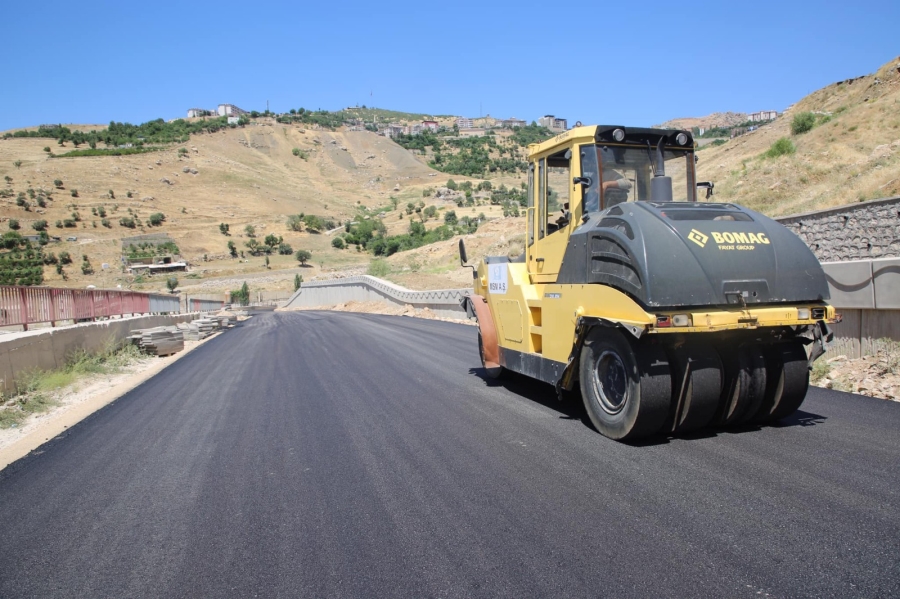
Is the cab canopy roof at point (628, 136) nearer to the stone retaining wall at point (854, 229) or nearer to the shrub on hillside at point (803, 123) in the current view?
the stone retaining wall at point (854, 229)

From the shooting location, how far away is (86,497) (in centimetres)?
502

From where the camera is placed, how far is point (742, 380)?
5715mm

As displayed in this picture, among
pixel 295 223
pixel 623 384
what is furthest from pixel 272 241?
pixel 623 384

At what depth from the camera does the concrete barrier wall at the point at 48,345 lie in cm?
902

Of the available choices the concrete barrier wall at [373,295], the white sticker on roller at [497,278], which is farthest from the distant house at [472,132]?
the white sticker on roller at [497,278]

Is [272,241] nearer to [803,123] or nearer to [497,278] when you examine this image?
[803,123]

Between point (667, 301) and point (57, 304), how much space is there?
14.8m

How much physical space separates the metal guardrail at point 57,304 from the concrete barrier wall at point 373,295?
451 inches

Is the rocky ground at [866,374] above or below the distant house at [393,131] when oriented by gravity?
below

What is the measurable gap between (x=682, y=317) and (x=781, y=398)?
1.60 meters

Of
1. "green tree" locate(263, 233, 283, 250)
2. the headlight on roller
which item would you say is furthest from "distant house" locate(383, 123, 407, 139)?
the headlight on roller

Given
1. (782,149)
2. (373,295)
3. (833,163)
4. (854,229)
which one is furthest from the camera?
(373,295)

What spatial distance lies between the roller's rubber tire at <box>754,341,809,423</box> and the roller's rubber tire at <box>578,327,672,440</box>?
1.24 m

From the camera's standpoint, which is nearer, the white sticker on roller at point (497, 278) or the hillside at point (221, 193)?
the white sticker on roller at point (497, 278)
